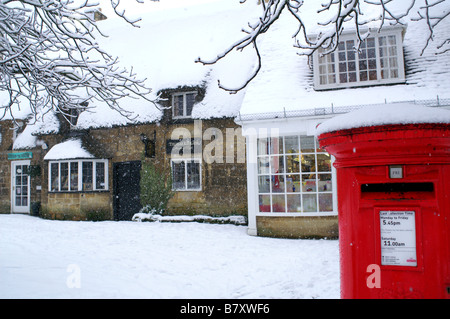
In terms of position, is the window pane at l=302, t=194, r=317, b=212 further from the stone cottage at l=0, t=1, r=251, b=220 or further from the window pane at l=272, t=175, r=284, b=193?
the stone cottage at l=0, t=1, r=251, b=220

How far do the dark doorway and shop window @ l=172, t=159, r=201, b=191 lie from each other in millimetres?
1832

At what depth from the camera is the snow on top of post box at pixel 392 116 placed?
201 cm

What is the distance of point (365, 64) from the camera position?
9133 millimetres

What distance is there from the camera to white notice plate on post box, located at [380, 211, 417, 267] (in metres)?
2.12

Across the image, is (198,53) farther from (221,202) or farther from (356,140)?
(356,140)

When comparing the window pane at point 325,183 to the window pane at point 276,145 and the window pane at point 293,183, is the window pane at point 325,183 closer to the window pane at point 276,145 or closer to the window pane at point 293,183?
the window pane at point 293,183

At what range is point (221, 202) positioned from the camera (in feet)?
38.8

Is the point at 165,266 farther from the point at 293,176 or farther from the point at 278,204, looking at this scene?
the point at 293,176

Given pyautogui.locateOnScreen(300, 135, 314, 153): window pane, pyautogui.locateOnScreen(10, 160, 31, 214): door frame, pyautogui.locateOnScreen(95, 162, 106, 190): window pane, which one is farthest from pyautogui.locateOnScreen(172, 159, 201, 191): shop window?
pyautogui.locateOnScreen(10, 160, 31, 214): door frame

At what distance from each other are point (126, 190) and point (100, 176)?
47.8 inches

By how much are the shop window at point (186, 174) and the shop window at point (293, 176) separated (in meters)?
3.86

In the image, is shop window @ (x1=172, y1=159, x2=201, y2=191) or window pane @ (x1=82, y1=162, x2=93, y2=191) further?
window pane @ (x1=82, y1=162, x2=93, y2=191)

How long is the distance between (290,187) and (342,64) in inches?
151

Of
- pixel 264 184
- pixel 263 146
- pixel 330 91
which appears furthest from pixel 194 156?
pixel 330 91
